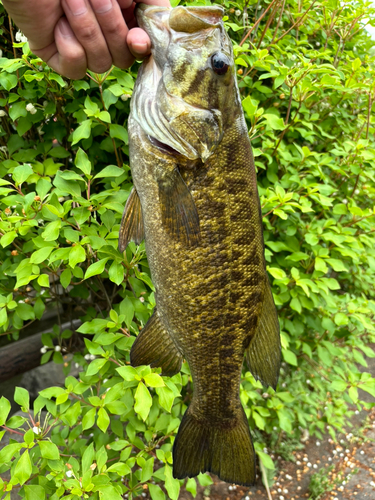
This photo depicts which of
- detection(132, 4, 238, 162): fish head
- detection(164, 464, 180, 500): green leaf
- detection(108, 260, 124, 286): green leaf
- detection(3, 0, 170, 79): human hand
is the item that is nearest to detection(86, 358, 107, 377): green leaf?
detection(108, 260, 124, 286): green leaf

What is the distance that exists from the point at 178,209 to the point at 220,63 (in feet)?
1.63

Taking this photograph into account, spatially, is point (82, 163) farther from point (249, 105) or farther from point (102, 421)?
point (102, 421)

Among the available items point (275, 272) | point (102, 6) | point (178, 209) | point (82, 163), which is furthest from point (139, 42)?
point (275, 272)

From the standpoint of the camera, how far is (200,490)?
115 inches

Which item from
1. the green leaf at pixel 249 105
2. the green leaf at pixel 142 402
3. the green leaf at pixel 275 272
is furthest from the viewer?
the green leaf at pixel 275 272

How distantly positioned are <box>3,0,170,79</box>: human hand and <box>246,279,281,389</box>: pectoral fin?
39.2 inches

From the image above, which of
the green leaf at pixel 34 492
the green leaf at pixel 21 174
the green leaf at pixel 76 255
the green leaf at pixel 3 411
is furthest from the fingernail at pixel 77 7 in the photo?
the green leaf at pixel 34 492

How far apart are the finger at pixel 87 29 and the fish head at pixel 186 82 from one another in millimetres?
141

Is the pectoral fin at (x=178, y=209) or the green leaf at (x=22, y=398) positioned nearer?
the pectoral fin at (x=178, y=209)

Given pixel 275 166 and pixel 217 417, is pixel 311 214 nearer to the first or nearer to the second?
pixel 275 166

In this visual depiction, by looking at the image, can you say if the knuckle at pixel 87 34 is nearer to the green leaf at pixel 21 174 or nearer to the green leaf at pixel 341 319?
the green leaf at pixel 21 174

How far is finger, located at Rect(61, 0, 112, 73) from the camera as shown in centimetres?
110

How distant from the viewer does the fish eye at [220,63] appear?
118 cm

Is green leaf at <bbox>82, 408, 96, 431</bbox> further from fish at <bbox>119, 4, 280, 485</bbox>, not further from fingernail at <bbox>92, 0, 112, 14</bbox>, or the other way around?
fingernail at <bbox>92, 0, 112, 14</bbox>
